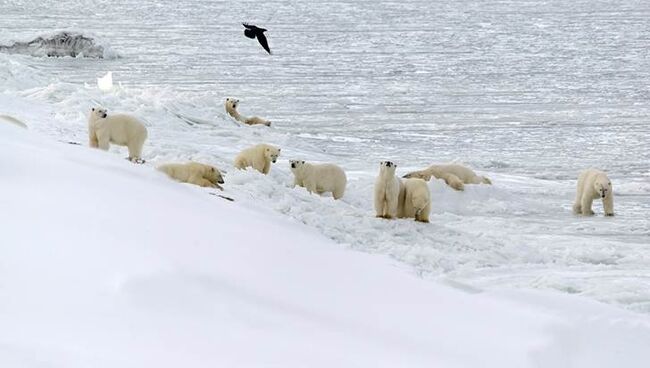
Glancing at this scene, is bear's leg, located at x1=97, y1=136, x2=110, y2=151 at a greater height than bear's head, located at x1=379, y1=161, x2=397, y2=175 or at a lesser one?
lesser

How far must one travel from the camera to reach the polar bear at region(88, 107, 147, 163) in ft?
42.6

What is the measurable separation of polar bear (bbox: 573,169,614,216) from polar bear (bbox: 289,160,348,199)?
3695mm

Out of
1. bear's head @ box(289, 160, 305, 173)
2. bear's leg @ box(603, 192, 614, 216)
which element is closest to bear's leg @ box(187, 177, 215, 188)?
bear's head @ box(289, 160, 305, 173)

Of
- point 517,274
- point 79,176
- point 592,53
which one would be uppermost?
point 592,53

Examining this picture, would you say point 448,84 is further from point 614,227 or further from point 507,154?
point 614,227

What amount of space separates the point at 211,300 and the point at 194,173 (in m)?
5.82

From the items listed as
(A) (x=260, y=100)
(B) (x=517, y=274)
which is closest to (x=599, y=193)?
(B) (x=517, y=274)

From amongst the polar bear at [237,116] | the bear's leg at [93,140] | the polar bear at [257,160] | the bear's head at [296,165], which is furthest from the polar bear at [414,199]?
the polar bear at [237,116]

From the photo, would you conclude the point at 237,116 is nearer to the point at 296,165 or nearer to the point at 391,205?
the point at 296,165

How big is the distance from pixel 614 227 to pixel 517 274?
4927 millimetres

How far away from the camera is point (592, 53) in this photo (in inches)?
1877

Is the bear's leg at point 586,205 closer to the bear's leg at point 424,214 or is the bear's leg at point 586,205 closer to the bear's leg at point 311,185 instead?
the bear's leg at point 424,214

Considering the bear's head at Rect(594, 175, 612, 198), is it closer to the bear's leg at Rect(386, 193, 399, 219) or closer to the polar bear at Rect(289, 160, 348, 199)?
the polar bear at Rect(289, 160, 348, 199)

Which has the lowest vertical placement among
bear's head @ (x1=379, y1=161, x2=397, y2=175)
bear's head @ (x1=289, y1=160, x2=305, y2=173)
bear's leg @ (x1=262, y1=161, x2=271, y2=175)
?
bear's leg @ (x1=262, y1=161, x2=271, y2=175)
